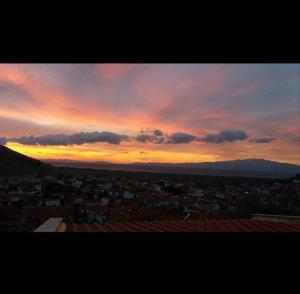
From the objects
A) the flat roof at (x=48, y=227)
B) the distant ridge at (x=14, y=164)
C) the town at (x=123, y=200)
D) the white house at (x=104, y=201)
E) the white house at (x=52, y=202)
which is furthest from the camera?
the distant ridge at (x=14, y=164)

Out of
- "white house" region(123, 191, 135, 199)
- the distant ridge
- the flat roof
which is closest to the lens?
the flat roof

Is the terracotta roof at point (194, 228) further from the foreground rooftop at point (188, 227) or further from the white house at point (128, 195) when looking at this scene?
the white house at point (128, 195)

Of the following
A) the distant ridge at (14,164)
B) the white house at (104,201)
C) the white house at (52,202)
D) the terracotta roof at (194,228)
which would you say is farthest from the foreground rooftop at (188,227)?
the distant ridge at (14,164)

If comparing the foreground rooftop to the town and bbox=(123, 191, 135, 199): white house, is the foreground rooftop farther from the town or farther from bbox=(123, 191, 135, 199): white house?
bbox=(123, 191, 135, 199): white house

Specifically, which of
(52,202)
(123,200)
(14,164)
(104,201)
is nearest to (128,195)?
(123,200)

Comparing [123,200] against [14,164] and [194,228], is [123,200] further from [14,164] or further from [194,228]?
[194,228]

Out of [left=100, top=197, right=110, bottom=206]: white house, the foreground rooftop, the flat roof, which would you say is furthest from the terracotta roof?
[left=100, top=197, right=110, bottom=206]: white house
